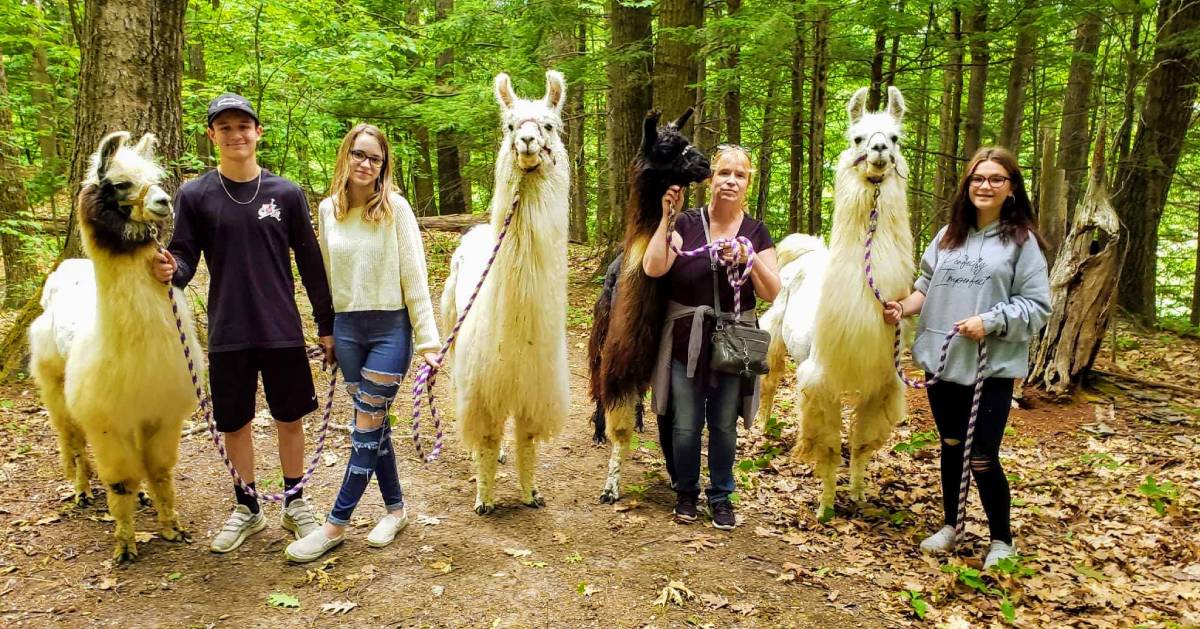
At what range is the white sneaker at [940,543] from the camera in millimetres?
3408

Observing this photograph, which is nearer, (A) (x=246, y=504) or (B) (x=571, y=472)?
(A) (x=246, y=504)

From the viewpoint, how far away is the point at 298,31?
8.38 meters

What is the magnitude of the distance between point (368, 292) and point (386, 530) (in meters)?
1.24

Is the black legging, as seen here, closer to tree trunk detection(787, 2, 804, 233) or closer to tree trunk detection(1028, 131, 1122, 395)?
tree trunk detection(1028, 131, 1122, 395)

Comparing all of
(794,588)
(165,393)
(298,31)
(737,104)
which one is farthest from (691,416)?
(298,31)

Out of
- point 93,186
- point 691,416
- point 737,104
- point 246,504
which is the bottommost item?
point 246,504

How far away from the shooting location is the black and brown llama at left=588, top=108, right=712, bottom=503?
3.38 metres

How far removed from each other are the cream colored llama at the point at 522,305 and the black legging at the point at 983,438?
1.93 meters

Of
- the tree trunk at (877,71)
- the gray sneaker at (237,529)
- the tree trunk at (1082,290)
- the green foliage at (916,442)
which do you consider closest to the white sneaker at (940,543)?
the green foliage at (916,442)

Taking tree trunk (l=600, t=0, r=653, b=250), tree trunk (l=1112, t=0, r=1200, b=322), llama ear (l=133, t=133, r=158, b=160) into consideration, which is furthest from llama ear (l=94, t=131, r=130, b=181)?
tree trunk (l=1112, t=0, r=1200, b=322)

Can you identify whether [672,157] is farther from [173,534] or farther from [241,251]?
[173,534]

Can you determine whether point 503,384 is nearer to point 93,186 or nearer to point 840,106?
point 93,186

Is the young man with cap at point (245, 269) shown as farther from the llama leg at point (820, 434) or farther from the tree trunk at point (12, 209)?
the tree trunk at point (12, 209)

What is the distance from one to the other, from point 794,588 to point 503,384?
1.72m
